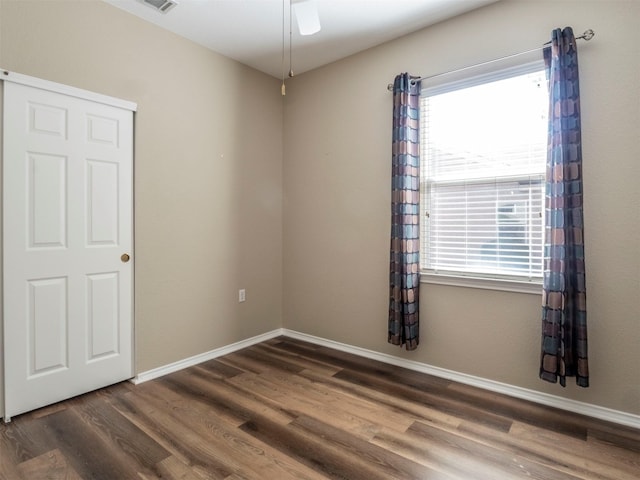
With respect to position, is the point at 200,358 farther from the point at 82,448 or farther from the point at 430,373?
the point at 430,373

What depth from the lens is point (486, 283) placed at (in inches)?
100

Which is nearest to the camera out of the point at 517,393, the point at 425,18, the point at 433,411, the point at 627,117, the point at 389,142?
the point at 627,117

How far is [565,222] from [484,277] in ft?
2.12

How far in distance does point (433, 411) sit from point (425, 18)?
2780 millimetres

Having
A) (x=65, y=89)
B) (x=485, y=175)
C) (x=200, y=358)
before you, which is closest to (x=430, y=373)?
(x=485, y=175)

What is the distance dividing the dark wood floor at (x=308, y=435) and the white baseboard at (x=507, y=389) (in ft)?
0.21

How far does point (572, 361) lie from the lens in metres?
2.14

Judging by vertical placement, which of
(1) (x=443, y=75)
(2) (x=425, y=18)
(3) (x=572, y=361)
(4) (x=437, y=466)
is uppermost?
(2) (x=425, y=18)

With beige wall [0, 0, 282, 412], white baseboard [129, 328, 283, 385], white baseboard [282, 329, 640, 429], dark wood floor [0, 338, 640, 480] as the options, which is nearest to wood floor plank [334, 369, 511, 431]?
dark wood floor [0, 338, 640, 480]

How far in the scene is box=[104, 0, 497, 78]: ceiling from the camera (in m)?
2.49

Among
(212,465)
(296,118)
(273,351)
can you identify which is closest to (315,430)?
(212,465)

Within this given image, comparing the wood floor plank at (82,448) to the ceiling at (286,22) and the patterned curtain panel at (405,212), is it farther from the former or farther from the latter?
the ceiling at (286,22)

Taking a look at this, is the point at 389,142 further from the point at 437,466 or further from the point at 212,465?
the point at 212,465

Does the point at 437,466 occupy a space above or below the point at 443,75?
below
